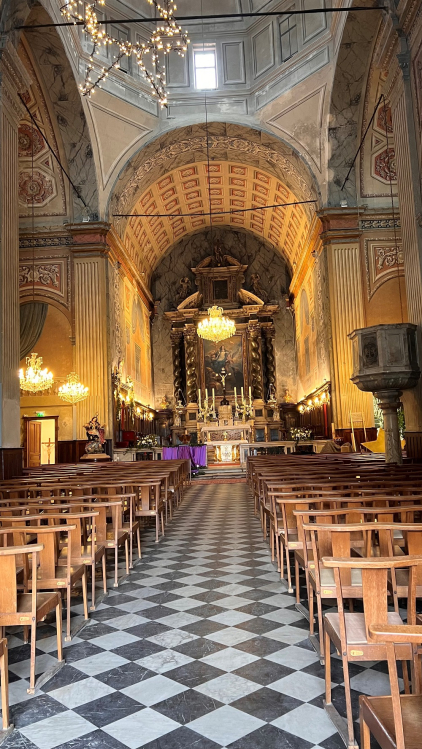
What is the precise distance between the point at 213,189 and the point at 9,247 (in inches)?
579

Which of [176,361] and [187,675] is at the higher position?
[176,361]

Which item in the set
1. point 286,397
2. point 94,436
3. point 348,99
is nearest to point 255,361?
point 286,397

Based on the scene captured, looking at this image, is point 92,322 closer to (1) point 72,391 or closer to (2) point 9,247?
(1) point 72,391

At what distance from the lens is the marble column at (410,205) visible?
9.30 m

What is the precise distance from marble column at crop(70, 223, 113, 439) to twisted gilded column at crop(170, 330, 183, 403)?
9938mm

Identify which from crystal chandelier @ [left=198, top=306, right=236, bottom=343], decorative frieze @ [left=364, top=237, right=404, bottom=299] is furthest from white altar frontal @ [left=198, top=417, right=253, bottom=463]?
decorative frieze @ [left=364, top=237, right=404, bottom=299]

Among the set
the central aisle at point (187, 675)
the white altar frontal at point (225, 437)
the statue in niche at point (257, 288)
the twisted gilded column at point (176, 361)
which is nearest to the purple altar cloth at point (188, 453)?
the white altar frontal at point (225, 437)

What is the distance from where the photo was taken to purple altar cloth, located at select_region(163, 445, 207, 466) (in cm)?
1923

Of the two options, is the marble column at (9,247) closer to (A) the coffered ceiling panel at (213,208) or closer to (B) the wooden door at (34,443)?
(B) the wooden door at (34,443)

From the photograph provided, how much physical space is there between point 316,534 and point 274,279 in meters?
23.7

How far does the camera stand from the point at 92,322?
16547mm

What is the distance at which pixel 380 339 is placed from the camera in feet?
30.4

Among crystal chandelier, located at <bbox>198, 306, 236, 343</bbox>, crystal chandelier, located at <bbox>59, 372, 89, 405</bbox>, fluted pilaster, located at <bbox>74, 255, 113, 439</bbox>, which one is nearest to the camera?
crystal chandelier, located at <bbox>59, 372, 89, 405</bbox>

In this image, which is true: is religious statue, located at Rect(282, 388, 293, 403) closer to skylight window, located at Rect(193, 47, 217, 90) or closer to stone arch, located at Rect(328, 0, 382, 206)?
stone arch, located at Rect(328, 0, 382, 206)
